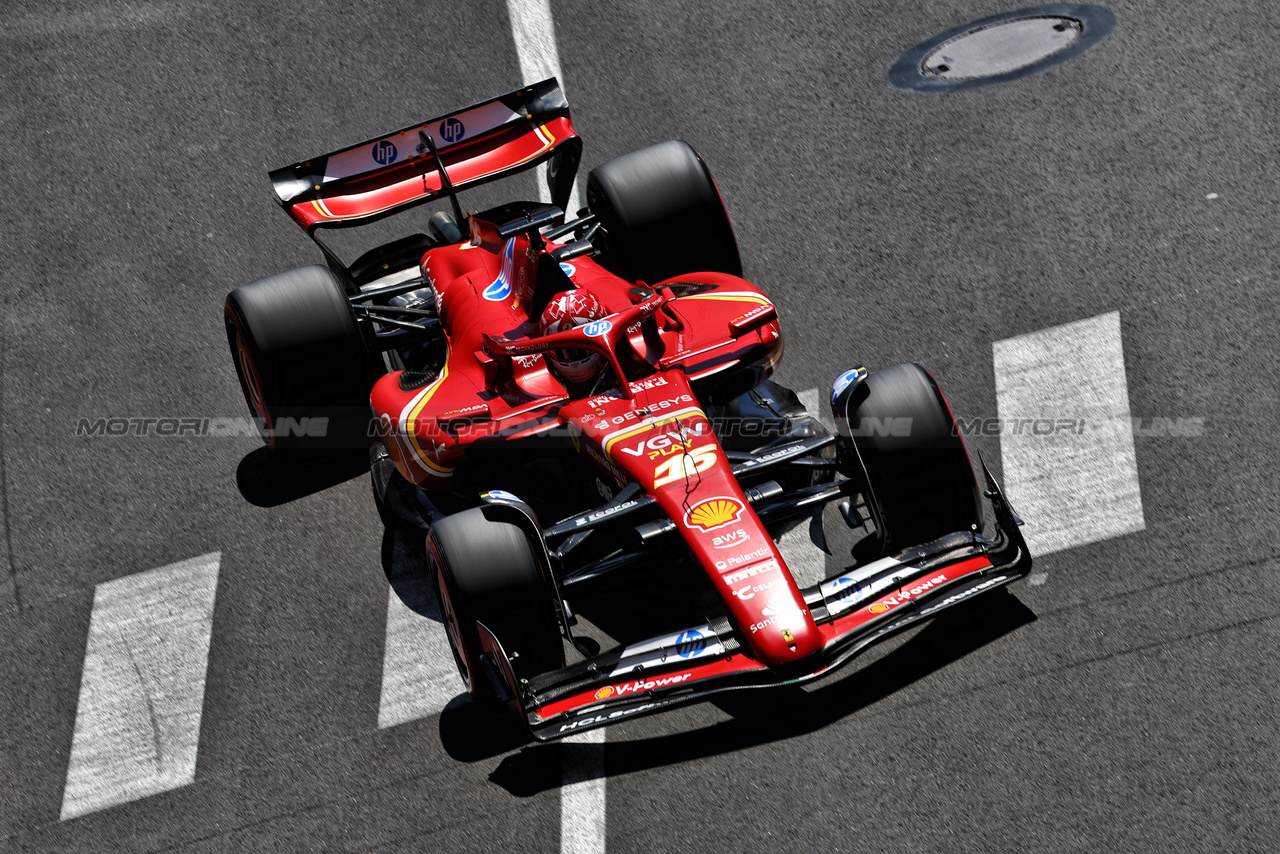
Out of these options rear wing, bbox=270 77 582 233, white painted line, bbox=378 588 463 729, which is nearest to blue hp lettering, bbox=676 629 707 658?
white painted line, bbox=378 588 463 729

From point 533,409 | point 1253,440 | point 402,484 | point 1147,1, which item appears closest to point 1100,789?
point 1253,440

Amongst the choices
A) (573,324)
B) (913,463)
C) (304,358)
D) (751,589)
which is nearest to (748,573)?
(751,589)

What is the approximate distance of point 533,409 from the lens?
6.25 metres

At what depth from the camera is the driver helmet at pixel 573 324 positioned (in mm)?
6266

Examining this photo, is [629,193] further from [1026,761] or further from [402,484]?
[1026,761]

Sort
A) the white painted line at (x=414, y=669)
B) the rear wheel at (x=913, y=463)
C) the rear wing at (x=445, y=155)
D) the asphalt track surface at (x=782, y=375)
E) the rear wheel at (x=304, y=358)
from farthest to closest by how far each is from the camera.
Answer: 1. the rear wing at (x=445, y=155)
2. the rear wheel at (x=304, y=358)
3. the white painted line at (x=414, y=669)
4. the rear wheel at (x=913, y=463)
5. the asphalt track surface at (x=782, y=375)

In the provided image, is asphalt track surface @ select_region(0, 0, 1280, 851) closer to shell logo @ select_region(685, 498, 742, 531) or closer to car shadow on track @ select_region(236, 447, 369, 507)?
car shadow on track @ select_region(236, 447, 369, 507)

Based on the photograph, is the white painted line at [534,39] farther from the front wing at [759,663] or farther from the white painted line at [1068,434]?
the front wing at [759,663]

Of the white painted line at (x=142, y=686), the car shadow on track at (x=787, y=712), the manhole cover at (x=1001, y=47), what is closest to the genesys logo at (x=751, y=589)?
the car shadow on track at (x=787, y=712)

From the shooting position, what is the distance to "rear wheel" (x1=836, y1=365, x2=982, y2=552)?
5.75 metres

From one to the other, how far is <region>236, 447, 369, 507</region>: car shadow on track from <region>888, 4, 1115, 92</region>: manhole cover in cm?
482

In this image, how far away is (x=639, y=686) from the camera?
17.1 feet

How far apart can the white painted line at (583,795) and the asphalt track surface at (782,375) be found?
0.21ft

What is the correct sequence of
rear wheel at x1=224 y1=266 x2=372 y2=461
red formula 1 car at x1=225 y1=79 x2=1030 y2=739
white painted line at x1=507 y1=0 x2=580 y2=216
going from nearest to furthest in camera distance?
red formula 1 car at x1=225 y1=79 x2=1030 y2=739 < rear wheel at x1=224 y1=266 x2=372 y2=461 < white painted line at x1=507 y1=0 x2=580 y2=216
